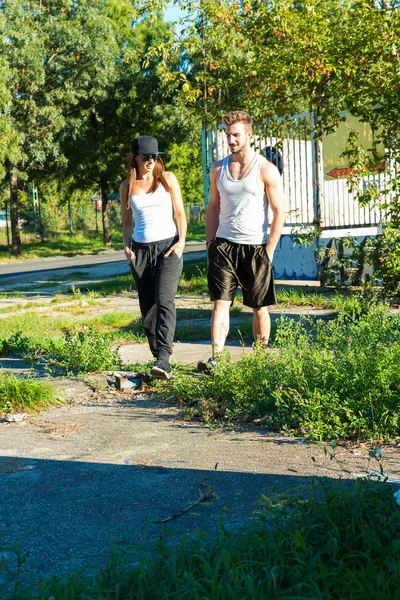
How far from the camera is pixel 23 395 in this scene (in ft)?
19.0

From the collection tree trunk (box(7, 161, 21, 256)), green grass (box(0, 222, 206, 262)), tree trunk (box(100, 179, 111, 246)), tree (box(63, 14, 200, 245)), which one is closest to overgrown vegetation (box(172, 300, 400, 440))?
green grass (box(0, 222, 206, 262))

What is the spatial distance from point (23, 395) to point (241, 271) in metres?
2.01

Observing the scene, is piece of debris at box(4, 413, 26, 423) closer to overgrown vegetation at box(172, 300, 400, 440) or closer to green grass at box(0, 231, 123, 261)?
overgrown vegetation at box(172, 300, 400, 440)

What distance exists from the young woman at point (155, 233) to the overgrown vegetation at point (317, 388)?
98cm

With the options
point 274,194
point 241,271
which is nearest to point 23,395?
point 241,271

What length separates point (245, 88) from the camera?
11.4 meters

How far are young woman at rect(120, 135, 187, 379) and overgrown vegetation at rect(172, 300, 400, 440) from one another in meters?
0.98

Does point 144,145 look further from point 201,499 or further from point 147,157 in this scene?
point 201,499

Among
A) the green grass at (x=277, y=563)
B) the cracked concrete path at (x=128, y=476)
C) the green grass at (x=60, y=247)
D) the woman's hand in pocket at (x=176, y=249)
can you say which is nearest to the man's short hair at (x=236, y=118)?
the woman's hand in pocket at (x=176, y=249)

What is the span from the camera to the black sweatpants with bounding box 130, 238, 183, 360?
6.54 meters

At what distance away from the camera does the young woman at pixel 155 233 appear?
258 inches

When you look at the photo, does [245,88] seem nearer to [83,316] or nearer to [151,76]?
[83,316]

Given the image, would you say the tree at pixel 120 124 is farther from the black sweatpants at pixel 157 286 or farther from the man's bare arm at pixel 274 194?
the man's bare arm at pixel 274 194

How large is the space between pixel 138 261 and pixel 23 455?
7.99 ft
